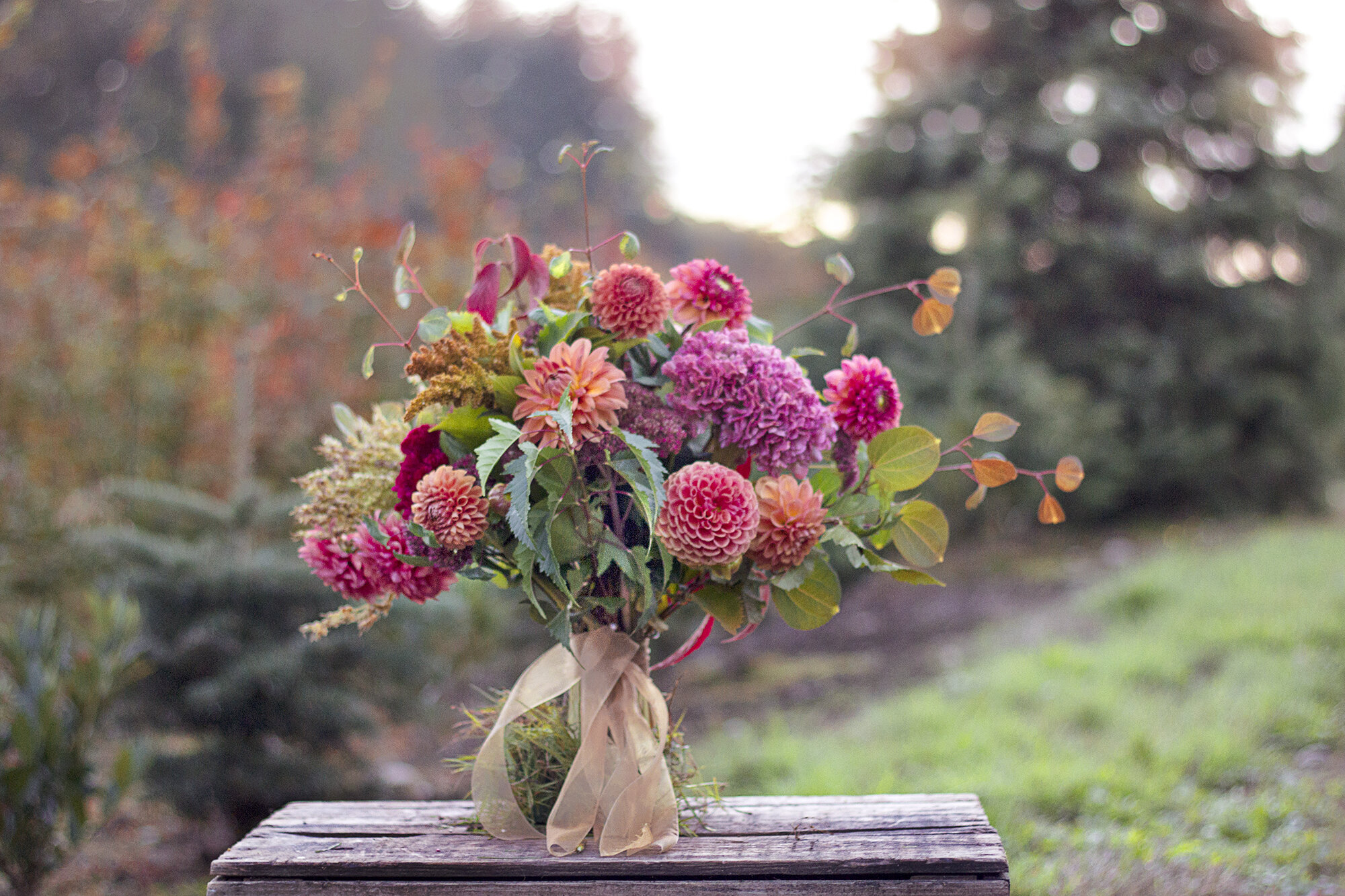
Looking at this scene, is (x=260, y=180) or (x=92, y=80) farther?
(x=92, y=80)

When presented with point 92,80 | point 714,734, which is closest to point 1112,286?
point 714,734

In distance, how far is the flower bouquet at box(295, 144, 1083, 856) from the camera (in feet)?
3.71

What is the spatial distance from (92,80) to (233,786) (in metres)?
13.5

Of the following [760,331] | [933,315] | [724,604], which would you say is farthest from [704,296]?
[724,604]

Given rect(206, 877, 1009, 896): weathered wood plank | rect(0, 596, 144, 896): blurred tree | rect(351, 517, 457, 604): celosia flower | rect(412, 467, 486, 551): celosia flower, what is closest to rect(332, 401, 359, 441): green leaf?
rect(351, 517, 457, 604): celosia flower

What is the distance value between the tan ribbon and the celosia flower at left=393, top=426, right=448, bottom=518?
0.32m

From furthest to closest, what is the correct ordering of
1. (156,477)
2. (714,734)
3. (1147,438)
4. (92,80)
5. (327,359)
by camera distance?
(92,80), (1147,438), (327,359), (156,477), (714,734)

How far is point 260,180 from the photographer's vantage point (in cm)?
511

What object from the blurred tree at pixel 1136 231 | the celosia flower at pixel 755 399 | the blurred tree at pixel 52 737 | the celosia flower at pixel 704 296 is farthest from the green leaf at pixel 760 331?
the blurred tree at pixel 1136 231

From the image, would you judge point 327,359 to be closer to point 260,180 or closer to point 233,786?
point 260,180

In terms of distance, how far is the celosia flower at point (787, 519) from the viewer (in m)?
1.19

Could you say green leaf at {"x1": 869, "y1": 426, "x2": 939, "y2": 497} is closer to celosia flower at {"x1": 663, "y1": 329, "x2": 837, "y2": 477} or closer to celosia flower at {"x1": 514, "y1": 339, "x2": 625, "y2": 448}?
celosia flower at {"x1": 663, "y1": 329, "x2": 837, "y2": 477}

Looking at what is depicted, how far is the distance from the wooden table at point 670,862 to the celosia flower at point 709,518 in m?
0.43

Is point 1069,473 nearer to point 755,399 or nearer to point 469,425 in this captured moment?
point 755,399
